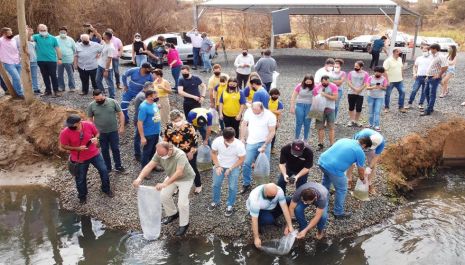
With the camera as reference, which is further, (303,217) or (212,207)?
(212,207)

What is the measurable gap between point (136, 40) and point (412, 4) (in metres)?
46.9

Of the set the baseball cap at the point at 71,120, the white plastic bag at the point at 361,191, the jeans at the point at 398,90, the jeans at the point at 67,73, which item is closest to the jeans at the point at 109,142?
the baseball cap at the point at 71,120

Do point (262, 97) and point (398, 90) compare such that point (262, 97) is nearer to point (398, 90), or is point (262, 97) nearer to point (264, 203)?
point (264, 203)

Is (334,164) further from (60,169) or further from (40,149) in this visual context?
(40,149)

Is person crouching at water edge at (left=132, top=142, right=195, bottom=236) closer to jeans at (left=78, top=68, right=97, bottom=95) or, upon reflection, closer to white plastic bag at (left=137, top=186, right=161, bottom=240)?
white plastic bag at (left=137, top=186, right=161, bottom=240)

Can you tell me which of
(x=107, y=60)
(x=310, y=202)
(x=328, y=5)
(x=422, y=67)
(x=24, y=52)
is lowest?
(x=310, y=202)

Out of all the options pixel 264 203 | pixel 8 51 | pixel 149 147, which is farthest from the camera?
pixel 8 51

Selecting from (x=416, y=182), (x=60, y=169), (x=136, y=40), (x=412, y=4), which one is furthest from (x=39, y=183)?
(x=412, y=4)

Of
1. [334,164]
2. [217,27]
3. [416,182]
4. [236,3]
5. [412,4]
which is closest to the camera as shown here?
[334,164]

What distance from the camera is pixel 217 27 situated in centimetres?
Result: 2944

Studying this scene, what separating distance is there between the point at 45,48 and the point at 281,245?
25.7ft

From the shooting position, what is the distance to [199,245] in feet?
18.9

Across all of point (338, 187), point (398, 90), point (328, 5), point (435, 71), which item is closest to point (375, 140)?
point (338, 187)

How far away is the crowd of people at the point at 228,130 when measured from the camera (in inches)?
221
